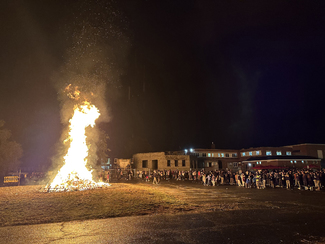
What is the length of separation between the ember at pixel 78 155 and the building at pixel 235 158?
16.5m

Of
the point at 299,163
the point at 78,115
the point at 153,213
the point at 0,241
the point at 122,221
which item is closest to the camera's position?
the point at 0,241

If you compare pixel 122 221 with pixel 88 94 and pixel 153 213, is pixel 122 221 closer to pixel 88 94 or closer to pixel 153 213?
pixel 153 213

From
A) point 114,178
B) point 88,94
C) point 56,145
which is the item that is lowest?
point 114,178

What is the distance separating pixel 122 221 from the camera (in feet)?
28.8

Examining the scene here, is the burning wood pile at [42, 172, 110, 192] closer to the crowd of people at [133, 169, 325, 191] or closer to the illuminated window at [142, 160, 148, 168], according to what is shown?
the crowd of people at [133, 169, 325, 191]

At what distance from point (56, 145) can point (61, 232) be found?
50672 millimetres

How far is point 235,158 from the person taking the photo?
62.7 m

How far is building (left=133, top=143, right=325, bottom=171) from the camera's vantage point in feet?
146

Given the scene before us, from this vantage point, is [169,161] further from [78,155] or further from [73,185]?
[73,185]

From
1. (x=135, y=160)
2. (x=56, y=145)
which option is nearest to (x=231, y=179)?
(x=135, y=160)

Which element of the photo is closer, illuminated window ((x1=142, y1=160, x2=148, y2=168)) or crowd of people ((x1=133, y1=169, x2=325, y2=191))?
crowd of people ((x1=133, y1=169, x2=325, y2=191))

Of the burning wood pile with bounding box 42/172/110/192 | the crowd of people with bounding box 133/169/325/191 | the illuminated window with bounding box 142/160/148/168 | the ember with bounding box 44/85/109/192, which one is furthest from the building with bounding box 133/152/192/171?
the burning wood pile with bounding box 42/172/110/192

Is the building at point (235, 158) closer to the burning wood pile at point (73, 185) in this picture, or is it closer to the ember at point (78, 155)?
the ember at point (78, 155)

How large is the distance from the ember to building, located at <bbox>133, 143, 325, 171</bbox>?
1654 centimetres
